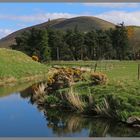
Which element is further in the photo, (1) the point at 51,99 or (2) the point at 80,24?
(2) the point at 80,24

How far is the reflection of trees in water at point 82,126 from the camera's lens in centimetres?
2097

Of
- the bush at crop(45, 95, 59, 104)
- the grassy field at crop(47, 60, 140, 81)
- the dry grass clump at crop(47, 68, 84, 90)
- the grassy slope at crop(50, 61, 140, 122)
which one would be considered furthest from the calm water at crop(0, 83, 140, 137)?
the grassy field at crop(47, 60, 140, 81)

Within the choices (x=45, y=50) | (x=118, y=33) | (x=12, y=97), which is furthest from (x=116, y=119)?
(x=118, y=33)

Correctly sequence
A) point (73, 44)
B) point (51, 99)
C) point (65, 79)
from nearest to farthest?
1. point (51, 99)
2. point (65, 79)
3. point (73, 44)

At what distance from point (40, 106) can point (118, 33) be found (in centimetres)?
4747

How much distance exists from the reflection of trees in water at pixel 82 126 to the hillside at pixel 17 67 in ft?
71.1

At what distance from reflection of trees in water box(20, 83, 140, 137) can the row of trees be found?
128 ft

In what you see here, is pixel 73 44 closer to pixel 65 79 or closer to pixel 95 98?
pixel 65 79

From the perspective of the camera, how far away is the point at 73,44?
7200cm

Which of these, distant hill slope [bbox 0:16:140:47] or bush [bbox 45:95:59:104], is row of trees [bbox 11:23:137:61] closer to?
distant hill slope [bbox 0:16:140:47]

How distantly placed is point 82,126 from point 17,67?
34.0 metres

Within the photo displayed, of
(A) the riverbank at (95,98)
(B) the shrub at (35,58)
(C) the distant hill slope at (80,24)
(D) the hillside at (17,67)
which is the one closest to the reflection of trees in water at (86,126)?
(A) the riverbank at (95,98)

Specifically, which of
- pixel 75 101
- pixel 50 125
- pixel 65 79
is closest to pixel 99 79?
pixel 65 79

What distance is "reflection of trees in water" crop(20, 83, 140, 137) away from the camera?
68.8 feet
